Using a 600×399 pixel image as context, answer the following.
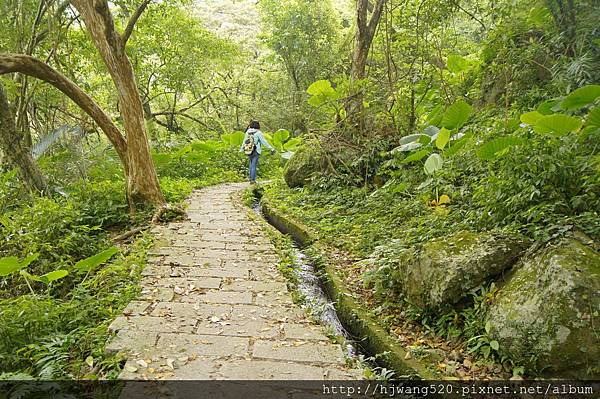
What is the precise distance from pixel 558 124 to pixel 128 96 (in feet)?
19.5

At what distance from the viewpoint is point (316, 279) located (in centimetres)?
506

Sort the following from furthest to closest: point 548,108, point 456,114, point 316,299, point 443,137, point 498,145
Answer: point 456,114, point 443,137, point 548,108, point 316,299, point 498,145

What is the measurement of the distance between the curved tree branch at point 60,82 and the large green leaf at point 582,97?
6.13 metres

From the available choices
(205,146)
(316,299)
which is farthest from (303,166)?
(316,299)

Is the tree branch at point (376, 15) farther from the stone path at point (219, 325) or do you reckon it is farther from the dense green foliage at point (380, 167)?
the stone path at point (219, 325)

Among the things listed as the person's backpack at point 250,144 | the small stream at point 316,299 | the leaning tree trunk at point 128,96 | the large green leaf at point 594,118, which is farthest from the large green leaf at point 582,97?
the person's backpack at point 250,144

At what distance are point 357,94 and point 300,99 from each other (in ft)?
26.7

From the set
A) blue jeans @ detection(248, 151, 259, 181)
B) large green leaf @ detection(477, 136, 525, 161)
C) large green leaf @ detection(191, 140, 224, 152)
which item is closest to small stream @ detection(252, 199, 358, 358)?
large green leaf @ detection(477, 136, 525, 161)

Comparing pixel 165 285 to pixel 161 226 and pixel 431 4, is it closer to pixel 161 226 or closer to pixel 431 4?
pixel 161 226

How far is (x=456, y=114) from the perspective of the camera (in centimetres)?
587

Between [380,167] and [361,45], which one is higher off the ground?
[361,45]

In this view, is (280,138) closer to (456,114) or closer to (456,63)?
(456,63)

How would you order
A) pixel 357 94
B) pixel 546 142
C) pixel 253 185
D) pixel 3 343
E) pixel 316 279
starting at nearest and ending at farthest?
pixel 3 343
pixel 546 142
pixel 316 279
pixel 357 94
pixel 253 185

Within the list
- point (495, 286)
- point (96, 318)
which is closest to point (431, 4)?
point (495, 286)
